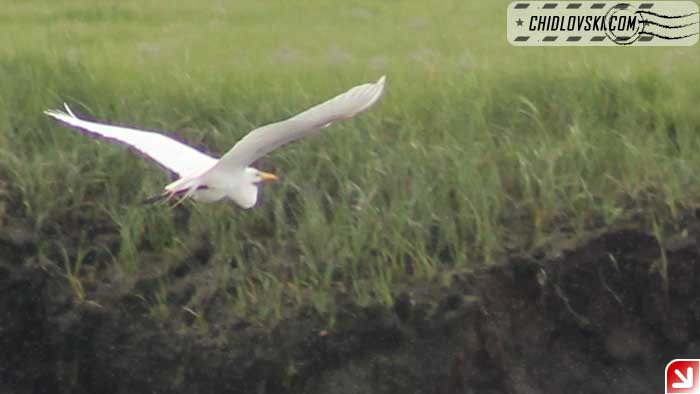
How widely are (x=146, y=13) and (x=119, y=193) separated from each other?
4.99ft

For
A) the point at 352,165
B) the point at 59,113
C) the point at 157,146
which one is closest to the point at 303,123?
the point at 157,146

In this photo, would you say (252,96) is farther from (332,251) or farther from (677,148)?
(677,148)

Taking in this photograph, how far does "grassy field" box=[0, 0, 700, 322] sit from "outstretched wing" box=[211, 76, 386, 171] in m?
0.51

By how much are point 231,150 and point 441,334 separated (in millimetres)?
920

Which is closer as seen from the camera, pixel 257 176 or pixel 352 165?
pixel 257 176

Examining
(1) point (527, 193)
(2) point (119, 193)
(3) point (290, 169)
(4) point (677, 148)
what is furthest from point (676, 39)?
(2) point (119, 193)

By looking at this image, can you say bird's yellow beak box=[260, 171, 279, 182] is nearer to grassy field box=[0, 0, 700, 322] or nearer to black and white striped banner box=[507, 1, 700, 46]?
grassy field box=[0, 0, 700, 322]

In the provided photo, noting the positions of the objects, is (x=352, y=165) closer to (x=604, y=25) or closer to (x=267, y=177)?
(x=267, y=177)

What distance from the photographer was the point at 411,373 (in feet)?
15.2

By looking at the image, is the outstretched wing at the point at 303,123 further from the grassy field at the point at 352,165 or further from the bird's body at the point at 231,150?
the grassy field at the point at 352,165

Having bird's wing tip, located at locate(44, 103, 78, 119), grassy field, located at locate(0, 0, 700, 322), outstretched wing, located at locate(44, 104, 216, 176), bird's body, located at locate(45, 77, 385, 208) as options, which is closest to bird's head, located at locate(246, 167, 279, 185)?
bird's body, located at locate(45, 77, 385, 208)

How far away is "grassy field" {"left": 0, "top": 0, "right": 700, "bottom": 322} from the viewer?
15.3ft

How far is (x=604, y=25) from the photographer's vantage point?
581 cm

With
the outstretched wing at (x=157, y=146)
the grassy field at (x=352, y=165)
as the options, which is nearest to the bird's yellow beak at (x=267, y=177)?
the outstretched wing at (x=157, y=146)
